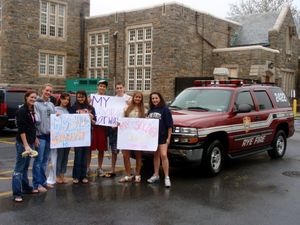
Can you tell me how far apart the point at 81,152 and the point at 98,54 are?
22826 mm

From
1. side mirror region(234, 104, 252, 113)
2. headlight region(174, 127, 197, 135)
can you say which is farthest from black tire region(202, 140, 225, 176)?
side mirror region(234, 104, 252, 113)

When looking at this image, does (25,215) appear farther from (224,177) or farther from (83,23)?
(83,23)

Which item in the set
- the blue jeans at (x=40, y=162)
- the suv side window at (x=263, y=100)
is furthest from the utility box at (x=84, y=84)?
the blue jeans at (x=40, y=162)

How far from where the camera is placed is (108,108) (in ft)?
25.4

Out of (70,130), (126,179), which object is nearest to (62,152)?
(70,130)

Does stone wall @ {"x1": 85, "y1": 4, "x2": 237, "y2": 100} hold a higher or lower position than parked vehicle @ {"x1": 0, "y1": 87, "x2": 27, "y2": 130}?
higher

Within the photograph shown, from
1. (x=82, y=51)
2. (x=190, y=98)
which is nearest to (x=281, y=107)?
(x=190, y=98)

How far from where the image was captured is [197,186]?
7.38 m

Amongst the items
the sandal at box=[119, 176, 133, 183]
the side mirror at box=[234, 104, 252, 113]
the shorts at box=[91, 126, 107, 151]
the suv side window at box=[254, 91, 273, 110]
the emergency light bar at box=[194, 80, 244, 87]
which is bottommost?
the sandal at box=[119, 176, 133, 183]

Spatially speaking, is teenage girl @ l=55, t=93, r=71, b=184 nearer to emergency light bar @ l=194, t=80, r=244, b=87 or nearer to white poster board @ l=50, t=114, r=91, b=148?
white poster board @ l=50, t=114, r=91, b=148

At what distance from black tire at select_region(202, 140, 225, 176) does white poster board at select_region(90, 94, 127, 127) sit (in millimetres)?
1836

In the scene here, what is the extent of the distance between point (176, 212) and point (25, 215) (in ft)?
6.82

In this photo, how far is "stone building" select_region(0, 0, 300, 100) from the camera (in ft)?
81.8

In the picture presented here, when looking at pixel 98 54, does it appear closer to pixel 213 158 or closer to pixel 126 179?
pixel 213 158
